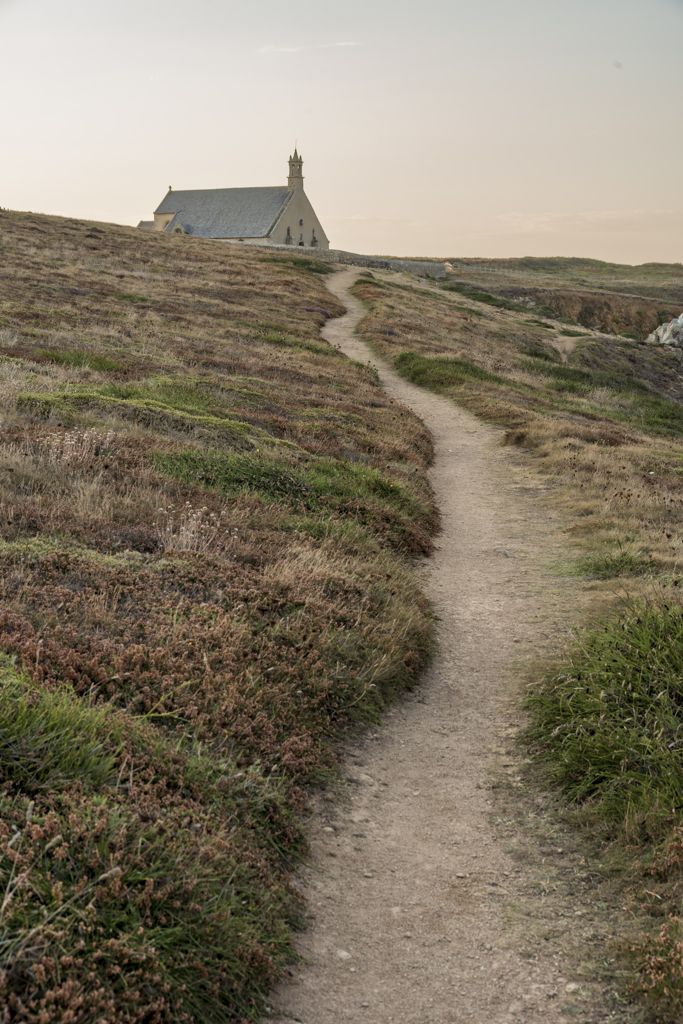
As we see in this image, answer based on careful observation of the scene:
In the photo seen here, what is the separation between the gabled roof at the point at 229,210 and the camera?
88.4m

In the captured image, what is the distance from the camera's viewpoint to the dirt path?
3885 mm

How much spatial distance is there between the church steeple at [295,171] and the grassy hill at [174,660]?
84.6 meters

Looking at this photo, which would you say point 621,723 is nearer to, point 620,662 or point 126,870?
point 620,662

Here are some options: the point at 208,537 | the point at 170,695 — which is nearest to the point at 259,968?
the point at 170,695

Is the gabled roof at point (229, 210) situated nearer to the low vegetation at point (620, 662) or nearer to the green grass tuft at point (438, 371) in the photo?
the green grass tuft at point (438, 371)

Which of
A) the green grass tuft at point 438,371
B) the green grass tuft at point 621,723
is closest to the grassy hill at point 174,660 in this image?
the green grass tuft at point 621,723

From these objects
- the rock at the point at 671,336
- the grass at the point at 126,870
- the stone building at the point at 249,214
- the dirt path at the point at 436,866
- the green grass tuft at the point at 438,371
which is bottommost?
the dirt path at the point at 436,866

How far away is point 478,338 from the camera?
3956 cm

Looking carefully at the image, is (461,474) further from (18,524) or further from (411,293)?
(411,293)

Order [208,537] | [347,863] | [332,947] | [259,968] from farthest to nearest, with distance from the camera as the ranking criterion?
[208,537] → [347,863] → [332,947] → [259,968]

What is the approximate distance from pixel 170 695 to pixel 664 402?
117ft

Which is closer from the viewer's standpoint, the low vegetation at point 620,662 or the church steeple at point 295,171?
the low vegetation at point 620,662

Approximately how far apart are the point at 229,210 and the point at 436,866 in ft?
317

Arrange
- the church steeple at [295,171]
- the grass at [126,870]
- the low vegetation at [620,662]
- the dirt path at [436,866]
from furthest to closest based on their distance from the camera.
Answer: the church steeple at [295,171]
the low vegetation at [620,662]
the dirt path at [436,866]
the grass at [126,870]
